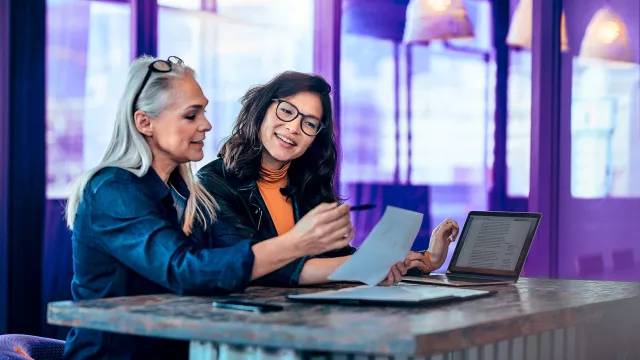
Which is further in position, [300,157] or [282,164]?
[300,157]

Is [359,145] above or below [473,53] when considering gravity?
below

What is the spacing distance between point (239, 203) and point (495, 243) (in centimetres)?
85

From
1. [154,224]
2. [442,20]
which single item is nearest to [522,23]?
[442,20]

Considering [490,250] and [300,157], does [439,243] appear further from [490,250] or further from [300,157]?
[300,157]

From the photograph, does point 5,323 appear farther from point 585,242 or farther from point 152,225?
point 585,242

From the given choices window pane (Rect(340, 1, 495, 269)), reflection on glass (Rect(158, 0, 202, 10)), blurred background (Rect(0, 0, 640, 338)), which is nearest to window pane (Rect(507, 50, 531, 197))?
blurred background (Rect(0, 0, 640, 338))

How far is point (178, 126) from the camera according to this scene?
2.42m

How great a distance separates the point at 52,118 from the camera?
4.57 m

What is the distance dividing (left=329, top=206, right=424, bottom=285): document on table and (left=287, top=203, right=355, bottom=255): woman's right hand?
0.06m

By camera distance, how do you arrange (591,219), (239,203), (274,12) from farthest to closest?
1. (274,12)
2. (591,219)
3. (239,203)

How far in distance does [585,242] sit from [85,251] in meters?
3.54

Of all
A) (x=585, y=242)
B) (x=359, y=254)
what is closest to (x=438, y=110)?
(x=585, y=242)

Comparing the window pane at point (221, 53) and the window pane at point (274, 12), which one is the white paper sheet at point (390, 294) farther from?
the window pane at point (274, 12)

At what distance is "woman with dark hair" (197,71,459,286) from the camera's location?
3053 mm
